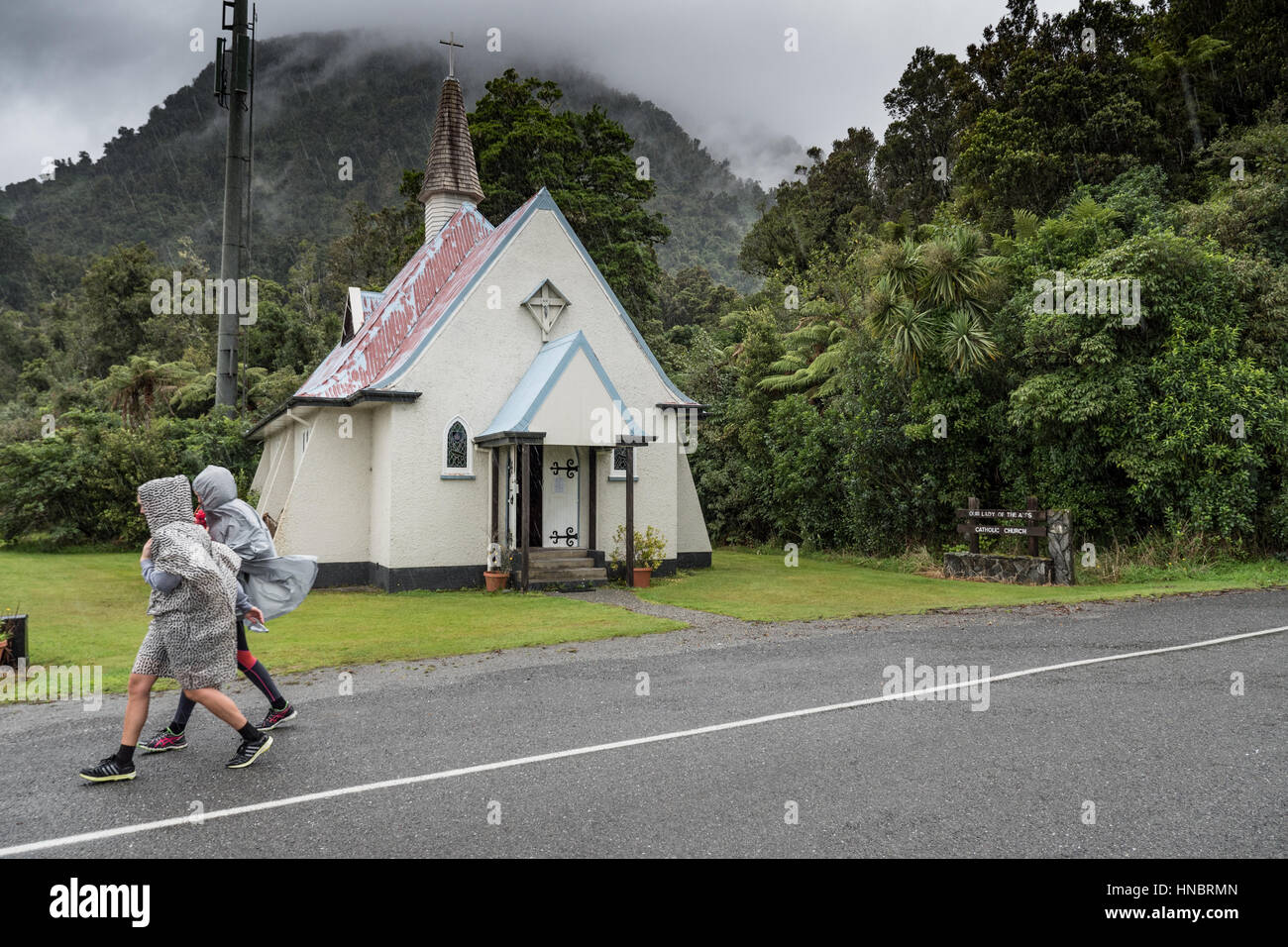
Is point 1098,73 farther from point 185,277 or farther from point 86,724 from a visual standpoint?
point 185,277

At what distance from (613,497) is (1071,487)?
9620mm

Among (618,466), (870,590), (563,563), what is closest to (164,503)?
(563,563)

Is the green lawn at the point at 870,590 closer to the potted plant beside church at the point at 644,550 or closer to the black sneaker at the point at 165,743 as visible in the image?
the potted plant beside church at the point at 644,550

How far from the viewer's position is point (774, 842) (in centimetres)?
402

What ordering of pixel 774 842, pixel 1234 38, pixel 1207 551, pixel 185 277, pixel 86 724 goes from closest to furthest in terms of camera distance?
pixel 774 842
pixel 86 724
pixel 1207 551
pixel 1234 38
pixel 185 277

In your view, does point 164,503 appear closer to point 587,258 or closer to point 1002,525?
point 587,258

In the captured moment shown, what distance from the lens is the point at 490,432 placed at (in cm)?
1619

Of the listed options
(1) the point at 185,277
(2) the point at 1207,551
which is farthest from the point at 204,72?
(2) the point at 1207,551

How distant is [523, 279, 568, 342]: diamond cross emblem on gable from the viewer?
17562mm

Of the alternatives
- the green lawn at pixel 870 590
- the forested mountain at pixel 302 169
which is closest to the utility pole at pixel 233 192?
the green lawn at pixel 870 590

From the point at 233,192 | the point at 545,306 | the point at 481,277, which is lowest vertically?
the point at 545,306

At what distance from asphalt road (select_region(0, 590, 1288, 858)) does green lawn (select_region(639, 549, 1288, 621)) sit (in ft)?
13.3

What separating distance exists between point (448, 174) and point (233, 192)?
1118cm

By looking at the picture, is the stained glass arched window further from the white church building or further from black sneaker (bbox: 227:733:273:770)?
black sneaker (bbox: 227:733:273:770)
